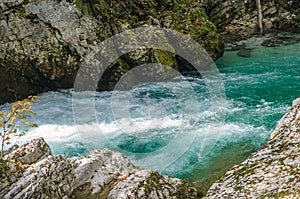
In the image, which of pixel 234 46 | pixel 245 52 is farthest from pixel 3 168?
pixel 234 46

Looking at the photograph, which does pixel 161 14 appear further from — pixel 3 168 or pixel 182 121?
pixel 3 168

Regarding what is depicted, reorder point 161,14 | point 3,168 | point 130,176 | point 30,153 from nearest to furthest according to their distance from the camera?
point 3,168 < point 130,176 < point 30,153 < point 161,14

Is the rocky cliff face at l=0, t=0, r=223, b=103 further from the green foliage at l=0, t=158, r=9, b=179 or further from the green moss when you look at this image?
the green foliage at l=0, t=158, r=9, b=179

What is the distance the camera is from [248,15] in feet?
66.2

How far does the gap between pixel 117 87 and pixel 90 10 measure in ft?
10.1

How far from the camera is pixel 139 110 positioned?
10.0m

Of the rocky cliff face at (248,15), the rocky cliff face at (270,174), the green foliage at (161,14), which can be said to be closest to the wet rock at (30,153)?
the rocky cliff face at (270,174)

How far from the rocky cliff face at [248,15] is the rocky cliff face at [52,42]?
8.99 meters

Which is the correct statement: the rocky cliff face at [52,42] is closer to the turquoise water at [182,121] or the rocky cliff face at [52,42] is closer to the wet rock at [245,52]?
the turquoise water at [182,121]

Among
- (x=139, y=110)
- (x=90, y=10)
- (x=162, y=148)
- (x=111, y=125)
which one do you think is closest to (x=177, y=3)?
(x=90, y=10)

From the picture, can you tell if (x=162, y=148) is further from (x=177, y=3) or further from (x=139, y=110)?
(x=177, y=3)

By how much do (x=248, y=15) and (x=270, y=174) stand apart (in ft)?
59.9

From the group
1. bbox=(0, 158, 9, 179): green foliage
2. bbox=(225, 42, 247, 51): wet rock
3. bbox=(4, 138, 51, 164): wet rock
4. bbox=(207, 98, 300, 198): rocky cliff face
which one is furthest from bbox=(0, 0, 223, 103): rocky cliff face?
bbox=(207, 98, 300, 198): rocky cliff face

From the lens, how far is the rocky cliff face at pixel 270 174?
3580 millimetres
